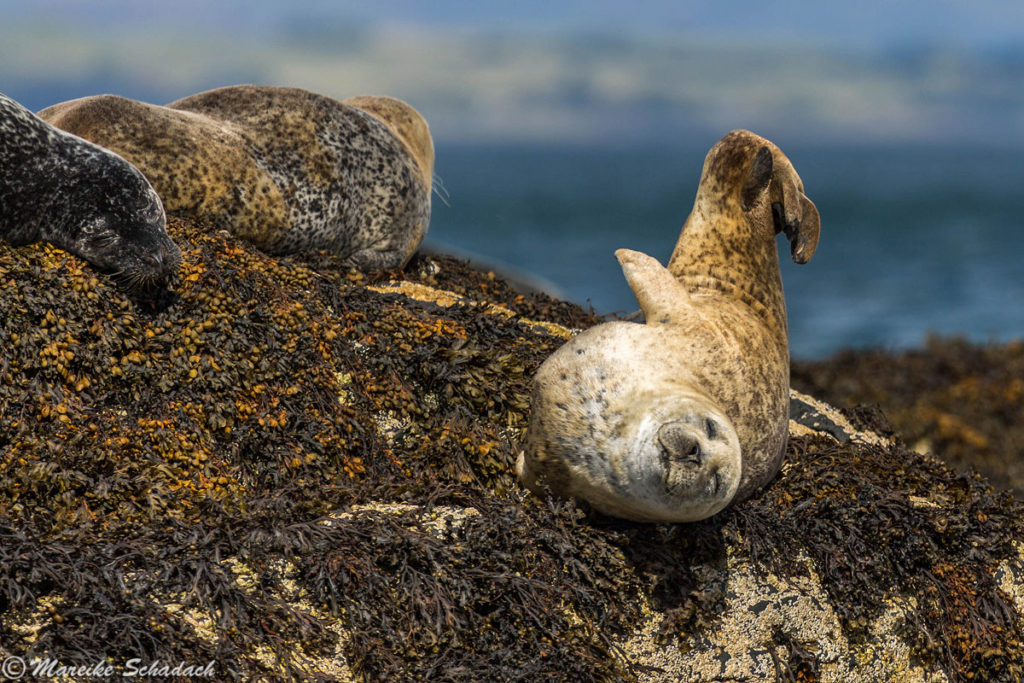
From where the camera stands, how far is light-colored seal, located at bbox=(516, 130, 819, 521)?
4199 mm

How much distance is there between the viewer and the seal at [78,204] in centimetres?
471

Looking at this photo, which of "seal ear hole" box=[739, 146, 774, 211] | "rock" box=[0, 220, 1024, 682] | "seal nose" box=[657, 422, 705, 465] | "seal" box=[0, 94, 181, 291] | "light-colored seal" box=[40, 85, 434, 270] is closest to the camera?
"rock" box=[0, 220, 1024, 682]

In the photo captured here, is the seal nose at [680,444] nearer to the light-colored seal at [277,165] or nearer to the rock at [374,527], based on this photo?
the rock at [374,527]

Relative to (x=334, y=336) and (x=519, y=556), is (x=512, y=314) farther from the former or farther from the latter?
(x=519, y=556)

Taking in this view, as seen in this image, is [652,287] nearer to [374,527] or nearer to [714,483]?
[714,483]

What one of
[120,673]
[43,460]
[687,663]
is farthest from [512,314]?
[120,673]

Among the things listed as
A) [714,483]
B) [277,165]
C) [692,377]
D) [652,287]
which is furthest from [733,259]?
[277,165]

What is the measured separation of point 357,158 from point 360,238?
0.49 m

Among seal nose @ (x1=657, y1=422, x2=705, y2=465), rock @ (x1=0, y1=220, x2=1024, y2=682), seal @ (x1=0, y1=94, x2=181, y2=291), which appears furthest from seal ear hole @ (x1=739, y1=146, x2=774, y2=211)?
seal @ (x1=0, y1=94, x2=181, y2=291)

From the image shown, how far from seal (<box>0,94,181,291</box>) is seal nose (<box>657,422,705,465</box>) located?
7.91 ft

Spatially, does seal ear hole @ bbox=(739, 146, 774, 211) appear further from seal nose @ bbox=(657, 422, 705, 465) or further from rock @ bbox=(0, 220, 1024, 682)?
seal nose @ bbox=(657, 422, 705, 465)

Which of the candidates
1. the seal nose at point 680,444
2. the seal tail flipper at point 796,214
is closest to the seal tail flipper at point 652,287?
the seal nose at point 680,444

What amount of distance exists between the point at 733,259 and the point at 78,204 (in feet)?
10.4

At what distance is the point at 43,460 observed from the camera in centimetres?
422
